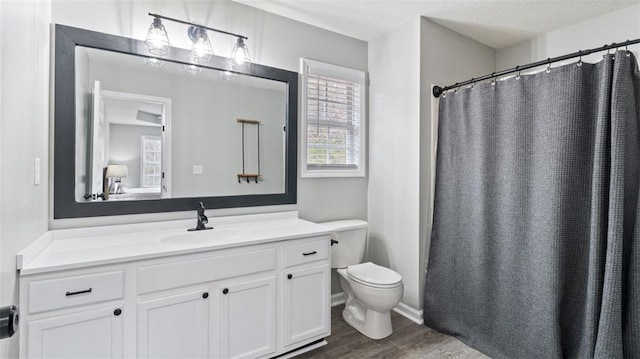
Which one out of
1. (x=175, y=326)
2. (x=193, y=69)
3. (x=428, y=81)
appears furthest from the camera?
(x=428, y=81)

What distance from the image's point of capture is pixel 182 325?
1.56 metres

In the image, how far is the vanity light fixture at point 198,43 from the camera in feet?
6.20

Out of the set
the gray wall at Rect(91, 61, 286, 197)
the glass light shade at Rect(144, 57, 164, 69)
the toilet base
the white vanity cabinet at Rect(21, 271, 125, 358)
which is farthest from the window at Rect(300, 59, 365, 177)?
the white vanity cabinet at Rect(21, 271, 125, 358)

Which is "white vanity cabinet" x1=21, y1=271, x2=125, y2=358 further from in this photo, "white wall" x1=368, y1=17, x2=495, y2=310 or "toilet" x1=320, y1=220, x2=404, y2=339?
"white wall" x1=368, y1=17, x2=495, y2=310

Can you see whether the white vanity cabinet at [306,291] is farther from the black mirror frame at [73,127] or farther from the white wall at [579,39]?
the white wall at [579,39]

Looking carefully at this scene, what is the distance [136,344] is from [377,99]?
2.51 metres

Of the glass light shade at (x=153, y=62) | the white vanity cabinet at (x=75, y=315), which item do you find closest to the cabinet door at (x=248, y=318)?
the white vanity cabinet at (x=75, y=315)

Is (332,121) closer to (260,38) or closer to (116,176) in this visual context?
(260,38)

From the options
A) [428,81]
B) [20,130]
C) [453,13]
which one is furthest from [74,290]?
[453,13]

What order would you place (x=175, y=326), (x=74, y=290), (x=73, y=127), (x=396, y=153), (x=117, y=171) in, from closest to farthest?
(x=74, y=290), (x=175, y=326), (x=73, y=127), (x=117, y=171), (x=396, y=153)

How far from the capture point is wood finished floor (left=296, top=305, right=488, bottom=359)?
6.67 feet

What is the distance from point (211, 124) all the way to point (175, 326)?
4.29ft

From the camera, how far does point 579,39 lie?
8.24 ft

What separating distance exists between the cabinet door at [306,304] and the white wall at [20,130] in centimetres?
124
